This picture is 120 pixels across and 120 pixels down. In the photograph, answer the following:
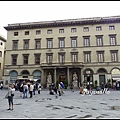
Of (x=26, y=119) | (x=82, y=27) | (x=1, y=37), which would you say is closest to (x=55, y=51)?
(x=82, y=27)

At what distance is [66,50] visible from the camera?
36.0 m

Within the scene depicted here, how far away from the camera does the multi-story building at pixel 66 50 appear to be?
3447cm

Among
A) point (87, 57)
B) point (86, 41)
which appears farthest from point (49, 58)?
point (86, 41)

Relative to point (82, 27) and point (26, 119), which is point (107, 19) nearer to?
point (82, 27)

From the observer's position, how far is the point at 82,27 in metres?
36.7

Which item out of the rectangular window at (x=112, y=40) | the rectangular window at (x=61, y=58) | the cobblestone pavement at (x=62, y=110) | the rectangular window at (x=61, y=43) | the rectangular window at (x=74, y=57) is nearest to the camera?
the cobblestone pavement at (x=62, y=110)

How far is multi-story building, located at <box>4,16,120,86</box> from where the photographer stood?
34469mm

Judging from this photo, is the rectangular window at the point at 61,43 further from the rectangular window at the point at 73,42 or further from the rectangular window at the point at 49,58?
the rectangular window at the point at 49,58

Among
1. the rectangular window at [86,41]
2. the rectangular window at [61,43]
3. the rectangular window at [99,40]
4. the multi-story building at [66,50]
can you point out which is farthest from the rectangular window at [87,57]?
the rectangular window at [61,43]

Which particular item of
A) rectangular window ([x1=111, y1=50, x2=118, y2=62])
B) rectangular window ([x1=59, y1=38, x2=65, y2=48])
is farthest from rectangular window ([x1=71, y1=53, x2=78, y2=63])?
rectangular window ([x1=111, y1=50, x2=118, y2=62])

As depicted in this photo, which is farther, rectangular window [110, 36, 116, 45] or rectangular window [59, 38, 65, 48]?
rectangular window [59, 38, 65, 48]

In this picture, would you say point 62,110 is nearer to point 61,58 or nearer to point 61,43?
point 61,58

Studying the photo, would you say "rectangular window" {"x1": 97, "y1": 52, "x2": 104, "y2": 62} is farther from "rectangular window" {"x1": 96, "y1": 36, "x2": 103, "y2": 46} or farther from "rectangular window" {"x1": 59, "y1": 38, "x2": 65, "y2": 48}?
"rectangular window" {"x1": 59, "y1": 38, "x2": 65, "y2": 48}

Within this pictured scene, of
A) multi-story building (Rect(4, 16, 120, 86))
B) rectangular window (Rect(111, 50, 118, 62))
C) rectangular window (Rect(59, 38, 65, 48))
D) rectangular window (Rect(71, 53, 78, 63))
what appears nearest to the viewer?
rectangular window (Rect(111, 50, 118, 62))
